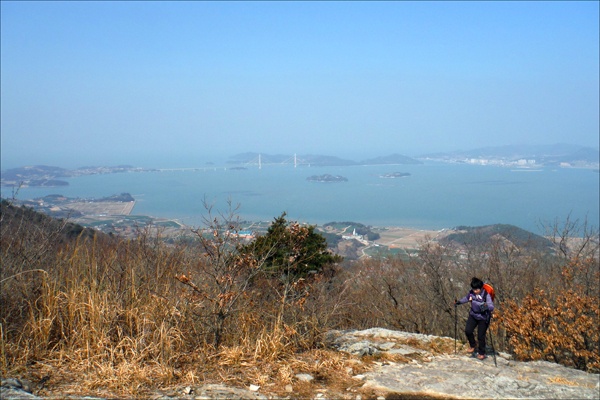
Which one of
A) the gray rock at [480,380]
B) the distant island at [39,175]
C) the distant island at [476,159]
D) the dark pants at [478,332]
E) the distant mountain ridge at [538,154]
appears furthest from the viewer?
the distant mountain ridge at [538,154]

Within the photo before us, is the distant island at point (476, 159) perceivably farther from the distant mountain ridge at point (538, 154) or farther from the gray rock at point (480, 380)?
the gray rock at point (480, 380)

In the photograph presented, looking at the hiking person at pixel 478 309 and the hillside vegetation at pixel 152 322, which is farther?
the hiking person at pixel 478 309

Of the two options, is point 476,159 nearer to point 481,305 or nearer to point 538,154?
point 538,154

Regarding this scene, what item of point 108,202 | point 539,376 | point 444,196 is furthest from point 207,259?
point 444,196

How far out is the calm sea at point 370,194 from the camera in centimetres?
4488

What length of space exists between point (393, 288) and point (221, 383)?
10377 millimetres

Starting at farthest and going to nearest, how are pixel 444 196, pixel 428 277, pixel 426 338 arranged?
pixel 444 196
pixel 428 277
pixel 426 338

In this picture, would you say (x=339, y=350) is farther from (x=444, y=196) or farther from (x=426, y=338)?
(x=444, y=196)

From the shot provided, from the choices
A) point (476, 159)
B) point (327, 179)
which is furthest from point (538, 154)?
point (327, 179)

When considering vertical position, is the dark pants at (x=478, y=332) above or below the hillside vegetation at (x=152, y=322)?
below

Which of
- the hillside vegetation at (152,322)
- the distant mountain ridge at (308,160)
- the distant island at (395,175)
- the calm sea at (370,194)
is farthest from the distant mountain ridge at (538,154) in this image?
the hillside vegetation at (152,322)

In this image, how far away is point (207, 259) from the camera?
19.4ft

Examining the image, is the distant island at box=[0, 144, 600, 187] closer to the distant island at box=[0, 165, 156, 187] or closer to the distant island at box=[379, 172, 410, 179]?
the distant island at box=[379, 172, 410, 179]

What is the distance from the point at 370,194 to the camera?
216 feet
